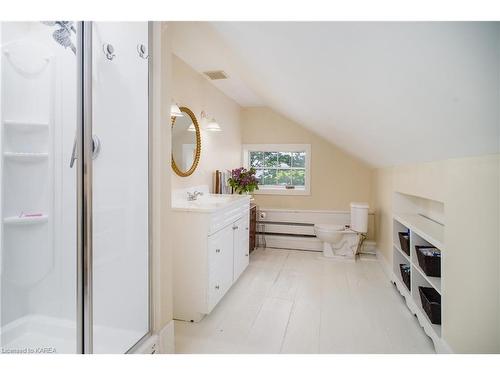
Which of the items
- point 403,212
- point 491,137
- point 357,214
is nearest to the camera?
point 491,137

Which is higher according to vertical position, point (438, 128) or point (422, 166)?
point (438, 128)

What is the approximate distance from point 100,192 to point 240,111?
146 inches

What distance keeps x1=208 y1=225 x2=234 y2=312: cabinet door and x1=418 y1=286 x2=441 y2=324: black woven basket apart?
1576 millimetres

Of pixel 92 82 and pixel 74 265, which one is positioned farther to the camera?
pixel 74 265

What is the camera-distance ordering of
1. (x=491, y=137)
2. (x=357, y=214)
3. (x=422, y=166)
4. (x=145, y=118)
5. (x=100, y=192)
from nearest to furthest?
(x=491, y=137)
(x=100, y=192)
(x=145, y=118)
(x=422, y=166)
(x=357, y=214)

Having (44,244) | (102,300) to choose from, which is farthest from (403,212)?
(44,244)

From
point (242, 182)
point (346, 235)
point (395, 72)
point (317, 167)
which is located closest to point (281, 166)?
point (317, 167)

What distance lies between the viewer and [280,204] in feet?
15.7

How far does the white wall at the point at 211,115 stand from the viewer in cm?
286

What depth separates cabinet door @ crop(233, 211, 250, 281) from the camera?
2.87m

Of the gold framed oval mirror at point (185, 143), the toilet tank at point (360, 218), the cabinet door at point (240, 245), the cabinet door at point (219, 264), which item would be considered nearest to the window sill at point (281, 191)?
the toilet tank at point (360, 218)

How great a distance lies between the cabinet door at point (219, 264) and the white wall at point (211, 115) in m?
0.74

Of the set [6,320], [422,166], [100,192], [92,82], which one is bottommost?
[6,320]

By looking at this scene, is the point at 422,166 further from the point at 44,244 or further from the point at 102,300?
the point at 44,244
